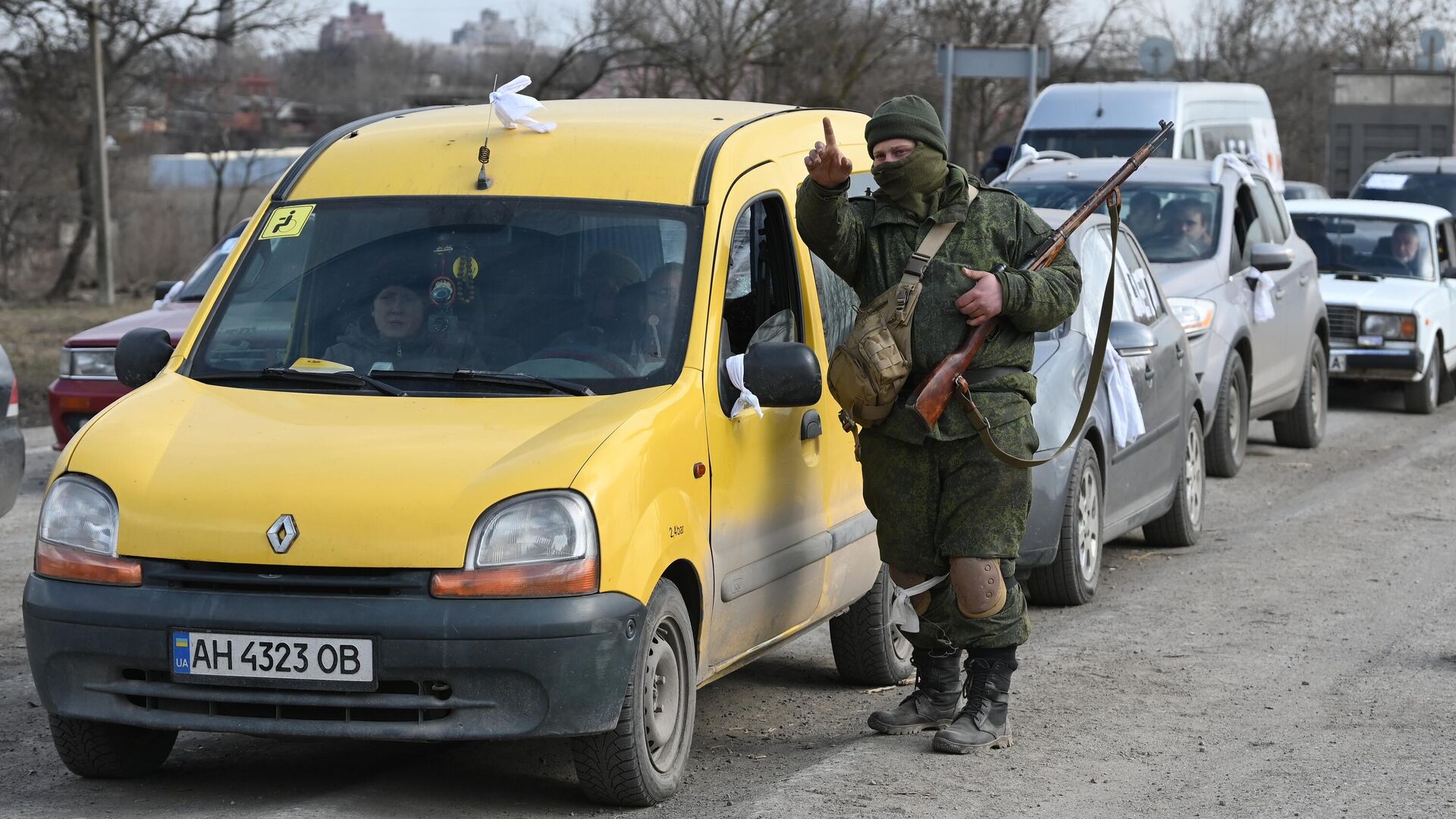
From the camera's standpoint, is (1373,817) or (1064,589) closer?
(1373,817)

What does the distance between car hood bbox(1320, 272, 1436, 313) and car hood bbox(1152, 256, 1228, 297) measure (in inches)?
158

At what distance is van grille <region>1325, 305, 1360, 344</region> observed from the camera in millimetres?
15969

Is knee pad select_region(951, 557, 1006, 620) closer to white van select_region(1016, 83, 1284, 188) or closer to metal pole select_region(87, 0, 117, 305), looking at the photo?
white van select_region(1016, 83, 1284, 188)

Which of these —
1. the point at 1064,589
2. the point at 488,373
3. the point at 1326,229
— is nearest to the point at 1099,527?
the point at 1064,589

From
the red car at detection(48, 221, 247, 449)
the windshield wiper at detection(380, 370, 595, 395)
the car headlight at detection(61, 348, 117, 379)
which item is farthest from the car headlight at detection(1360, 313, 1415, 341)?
the windshield wiper at detection(380, 370, 595, 395)

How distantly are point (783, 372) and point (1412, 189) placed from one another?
782 inches

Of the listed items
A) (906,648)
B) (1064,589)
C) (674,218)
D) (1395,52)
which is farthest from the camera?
(1395,52)

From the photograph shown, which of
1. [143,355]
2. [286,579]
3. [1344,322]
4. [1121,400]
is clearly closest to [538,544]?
[286,579]

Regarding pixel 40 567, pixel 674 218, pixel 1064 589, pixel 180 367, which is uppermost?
pixel 674 218

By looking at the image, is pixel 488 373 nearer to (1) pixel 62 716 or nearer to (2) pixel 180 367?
(2) pixel 180 367

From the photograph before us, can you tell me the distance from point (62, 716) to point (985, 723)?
2.60 meters

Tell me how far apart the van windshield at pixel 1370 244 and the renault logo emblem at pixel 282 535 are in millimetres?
13626

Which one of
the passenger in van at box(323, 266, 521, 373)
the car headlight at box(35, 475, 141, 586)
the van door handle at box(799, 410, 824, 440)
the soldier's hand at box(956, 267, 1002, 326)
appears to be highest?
the soldier's hand at box(956, 267, 1002, 326)

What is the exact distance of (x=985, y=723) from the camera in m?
5.69
